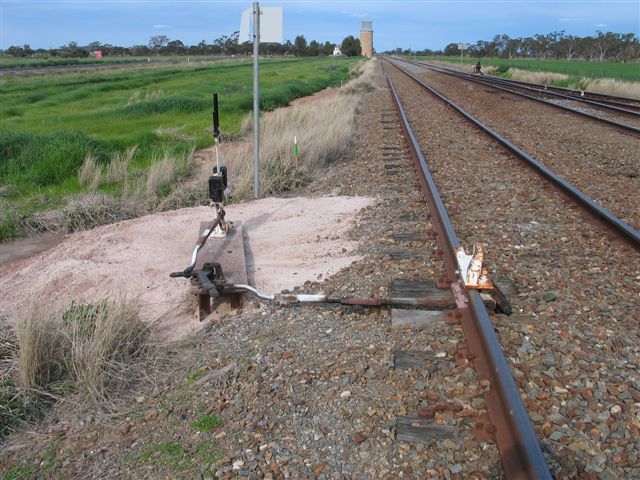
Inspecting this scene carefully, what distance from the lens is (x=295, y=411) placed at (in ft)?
10.7

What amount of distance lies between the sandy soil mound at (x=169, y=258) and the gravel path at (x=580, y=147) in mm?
3149

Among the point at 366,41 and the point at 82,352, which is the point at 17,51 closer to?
the point at 366,41

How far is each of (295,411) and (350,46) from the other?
17136 centimetres

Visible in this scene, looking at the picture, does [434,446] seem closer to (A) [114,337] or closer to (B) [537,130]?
(A) [114,337]

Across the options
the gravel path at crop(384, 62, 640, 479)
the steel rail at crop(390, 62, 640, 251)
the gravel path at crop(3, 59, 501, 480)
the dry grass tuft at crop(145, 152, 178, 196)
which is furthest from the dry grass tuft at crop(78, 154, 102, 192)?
the steel rail at crop(390, 62, 640, 251)

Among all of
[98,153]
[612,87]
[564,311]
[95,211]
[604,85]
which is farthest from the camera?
[604,85]

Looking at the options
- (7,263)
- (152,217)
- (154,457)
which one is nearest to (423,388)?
(154,457)

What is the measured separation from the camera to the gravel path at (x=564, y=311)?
9.53ft

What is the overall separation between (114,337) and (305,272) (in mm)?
2009

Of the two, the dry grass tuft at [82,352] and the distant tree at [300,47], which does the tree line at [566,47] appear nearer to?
the distant tree at [300,47]

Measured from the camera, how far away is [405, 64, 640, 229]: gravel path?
25.0 ft

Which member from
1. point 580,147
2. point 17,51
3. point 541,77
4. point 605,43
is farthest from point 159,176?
point 17,51

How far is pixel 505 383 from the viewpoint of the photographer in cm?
308

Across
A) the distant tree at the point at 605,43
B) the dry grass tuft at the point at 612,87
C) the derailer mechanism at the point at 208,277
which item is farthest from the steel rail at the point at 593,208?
the distant tree at the point at 605,43
